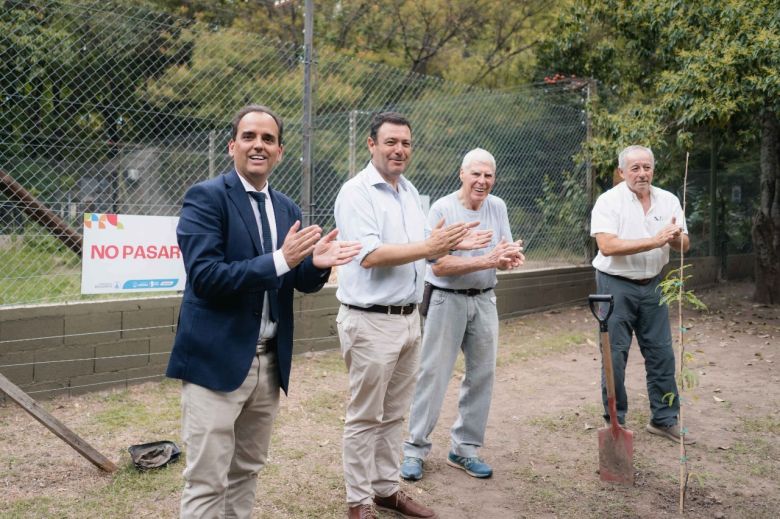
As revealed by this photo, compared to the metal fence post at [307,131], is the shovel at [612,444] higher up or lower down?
lower down

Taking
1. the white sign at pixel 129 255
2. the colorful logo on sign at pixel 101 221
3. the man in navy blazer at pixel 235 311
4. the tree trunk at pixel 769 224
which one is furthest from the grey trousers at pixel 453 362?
the tree trunk at pixel 769 224

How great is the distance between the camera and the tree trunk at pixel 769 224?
10266mm

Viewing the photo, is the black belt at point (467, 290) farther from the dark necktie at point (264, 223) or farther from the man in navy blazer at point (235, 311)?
the dark necktie at point (264, 223)

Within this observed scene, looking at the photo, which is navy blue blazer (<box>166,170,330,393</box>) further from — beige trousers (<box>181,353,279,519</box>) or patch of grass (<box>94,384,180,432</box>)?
patch of grass (<box>94,384,180,432</box>)

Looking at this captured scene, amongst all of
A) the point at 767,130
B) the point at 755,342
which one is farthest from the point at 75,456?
the point at 767,130

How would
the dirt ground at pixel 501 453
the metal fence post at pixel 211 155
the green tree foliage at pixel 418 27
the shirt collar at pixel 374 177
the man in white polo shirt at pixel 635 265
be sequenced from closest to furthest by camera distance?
the shirt collar at pixel 374 177
the dirt ground at pixel 501 453
the man in white polo shirt at pixel 635 265
the metal fence post at pixel 211 155
the green tree foliage at pixel 418 27

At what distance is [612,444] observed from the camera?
14.0 feet

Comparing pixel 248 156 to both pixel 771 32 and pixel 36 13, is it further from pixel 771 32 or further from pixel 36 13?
pixel 771 32

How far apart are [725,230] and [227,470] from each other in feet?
40.8

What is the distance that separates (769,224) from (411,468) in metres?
8.28

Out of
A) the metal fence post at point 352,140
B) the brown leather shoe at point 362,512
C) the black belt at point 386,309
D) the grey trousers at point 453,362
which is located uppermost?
the metal fence post at point 352,140

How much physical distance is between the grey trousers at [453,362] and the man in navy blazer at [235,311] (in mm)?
1574

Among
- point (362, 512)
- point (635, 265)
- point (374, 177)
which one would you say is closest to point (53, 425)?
point (362, 512)

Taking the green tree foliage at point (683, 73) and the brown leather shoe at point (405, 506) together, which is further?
the green tree foliage at point (683, 73)
